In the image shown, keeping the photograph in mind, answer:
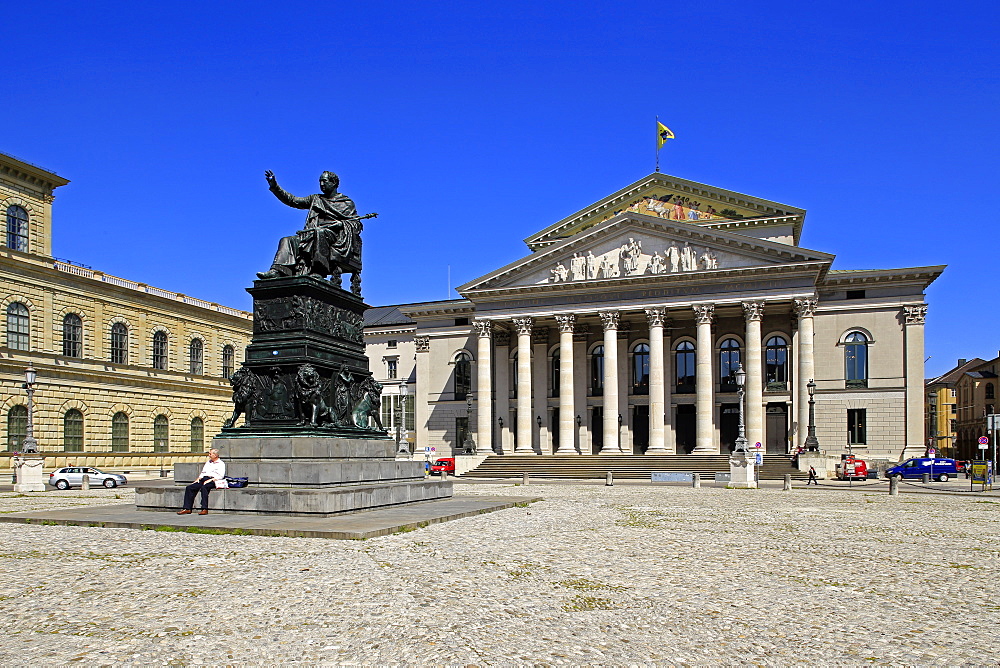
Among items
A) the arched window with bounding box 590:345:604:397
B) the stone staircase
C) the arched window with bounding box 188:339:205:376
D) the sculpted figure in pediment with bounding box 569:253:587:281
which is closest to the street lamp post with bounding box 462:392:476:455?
the stone staircase

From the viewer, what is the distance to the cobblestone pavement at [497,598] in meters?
6.93

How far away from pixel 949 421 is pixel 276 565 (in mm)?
146056

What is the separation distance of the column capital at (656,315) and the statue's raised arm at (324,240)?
40362 mm

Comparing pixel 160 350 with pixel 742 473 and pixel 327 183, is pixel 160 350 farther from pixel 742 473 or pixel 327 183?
pixel 327 183

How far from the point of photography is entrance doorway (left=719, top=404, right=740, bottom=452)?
6069 cm

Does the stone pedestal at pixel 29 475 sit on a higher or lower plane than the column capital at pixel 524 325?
lower

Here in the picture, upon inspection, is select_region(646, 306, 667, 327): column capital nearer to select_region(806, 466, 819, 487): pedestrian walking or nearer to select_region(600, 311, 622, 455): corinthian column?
select_region(600, 311, 622, 455): corinthian column

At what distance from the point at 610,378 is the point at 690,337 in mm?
7173

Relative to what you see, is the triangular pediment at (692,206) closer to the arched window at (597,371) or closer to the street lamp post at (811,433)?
the arched window at (597,371)

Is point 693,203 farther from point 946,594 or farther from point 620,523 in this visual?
point 946,594

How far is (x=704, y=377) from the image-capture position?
186 ft

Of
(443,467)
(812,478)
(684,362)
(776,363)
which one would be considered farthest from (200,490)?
(776,363)

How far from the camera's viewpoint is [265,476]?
16.7m

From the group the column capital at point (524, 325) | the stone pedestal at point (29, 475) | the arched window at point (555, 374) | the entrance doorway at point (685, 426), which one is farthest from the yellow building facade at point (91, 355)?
the entrance doorway at point (685, 426)
